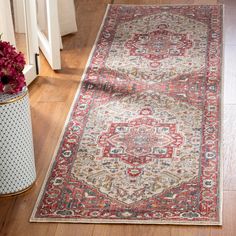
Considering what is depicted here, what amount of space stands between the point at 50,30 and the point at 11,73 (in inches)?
53.9

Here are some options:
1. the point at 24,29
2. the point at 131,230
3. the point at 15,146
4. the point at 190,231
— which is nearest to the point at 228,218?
the point at 190,231

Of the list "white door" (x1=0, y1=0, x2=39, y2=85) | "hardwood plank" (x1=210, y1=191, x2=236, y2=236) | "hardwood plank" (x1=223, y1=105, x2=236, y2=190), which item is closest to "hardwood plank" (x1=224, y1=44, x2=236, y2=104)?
"hardwood plank" (x1=223, y1=105, x2=236, y2=190)

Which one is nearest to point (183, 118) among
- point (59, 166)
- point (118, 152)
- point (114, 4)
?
point (118, 152)

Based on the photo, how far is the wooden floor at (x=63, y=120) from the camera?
307 centimetres

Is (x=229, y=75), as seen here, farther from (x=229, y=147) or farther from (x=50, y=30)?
(x=50, y=30)

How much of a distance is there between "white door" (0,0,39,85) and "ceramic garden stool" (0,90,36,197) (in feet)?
3.09

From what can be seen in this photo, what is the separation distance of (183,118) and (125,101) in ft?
1.29

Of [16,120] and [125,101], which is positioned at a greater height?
[16,120]

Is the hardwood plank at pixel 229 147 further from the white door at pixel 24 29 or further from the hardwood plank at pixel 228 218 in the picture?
the white door at pixel 24 29

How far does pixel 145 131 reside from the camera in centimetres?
383

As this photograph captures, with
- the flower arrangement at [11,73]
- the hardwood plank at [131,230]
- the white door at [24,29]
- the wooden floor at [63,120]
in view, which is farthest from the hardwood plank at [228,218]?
the white door at [24,29]

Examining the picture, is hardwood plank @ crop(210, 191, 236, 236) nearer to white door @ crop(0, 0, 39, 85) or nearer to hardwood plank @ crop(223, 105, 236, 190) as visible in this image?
hardwood plank @ crop(223, 105, 236, 190)

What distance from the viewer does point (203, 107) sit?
159 inches

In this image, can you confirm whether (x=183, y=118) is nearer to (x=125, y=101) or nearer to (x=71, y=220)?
(x=125, y=101)
